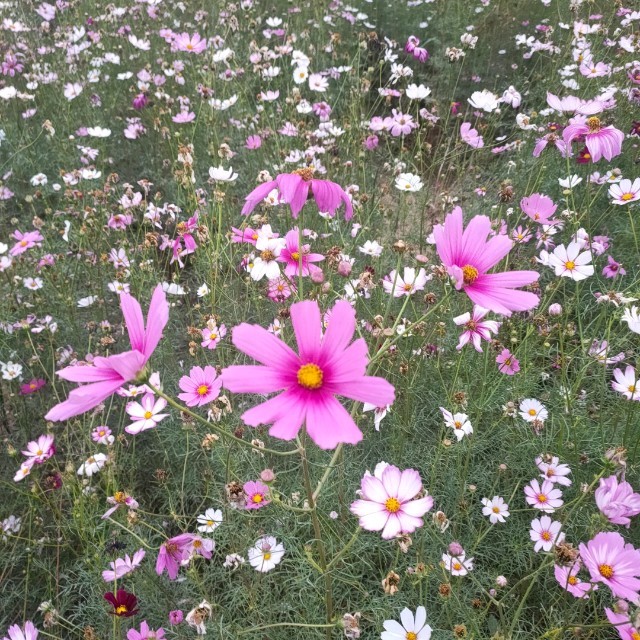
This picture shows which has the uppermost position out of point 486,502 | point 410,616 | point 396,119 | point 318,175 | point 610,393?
point 396,119

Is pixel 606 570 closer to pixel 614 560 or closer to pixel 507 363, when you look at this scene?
pixel 614 560

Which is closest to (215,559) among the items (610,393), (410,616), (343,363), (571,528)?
(410,616)

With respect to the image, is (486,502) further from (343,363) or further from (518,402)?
(343,363)

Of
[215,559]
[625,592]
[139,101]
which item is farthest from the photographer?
[139,101]

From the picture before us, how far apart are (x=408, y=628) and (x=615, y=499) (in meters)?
0.40

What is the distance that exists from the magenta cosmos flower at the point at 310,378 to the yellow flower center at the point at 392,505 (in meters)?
0.28

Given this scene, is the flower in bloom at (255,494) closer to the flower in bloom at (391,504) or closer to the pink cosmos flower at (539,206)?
the flower in bloom at (391,504)

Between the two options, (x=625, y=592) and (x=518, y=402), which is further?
(x=518, y=402)

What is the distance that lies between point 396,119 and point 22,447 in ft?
5.69

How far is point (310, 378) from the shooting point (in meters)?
0.63

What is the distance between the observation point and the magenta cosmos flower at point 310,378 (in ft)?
1.84

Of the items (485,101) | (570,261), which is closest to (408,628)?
(570,261)

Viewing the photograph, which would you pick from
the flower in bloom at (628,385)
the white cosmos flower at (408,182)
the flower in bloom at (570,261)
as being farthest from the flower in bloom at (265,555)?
the white cosmos flower at (408,182)

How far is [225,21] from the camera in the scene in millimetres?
3072
